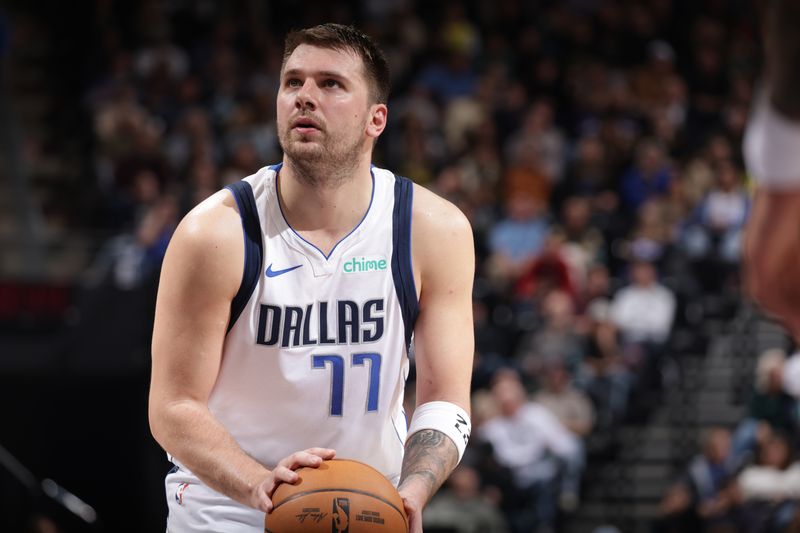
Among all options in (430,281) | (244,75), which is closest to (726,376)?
(244,75)

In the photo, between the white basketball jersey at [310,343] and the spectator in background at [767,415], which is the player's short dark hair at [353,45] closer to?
the white basketball jersey at [310,343]

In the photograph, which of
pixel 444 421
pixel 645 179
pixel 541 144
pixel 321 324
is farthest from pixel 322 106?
pixel 541 144

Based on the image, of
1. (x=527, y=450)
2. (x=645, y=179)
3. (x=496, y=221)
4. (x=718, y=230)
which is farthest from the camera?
(x=645, y=179)

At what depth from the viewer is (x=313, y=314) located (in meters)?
4.80

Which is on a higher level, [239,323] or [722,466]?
[239,323]

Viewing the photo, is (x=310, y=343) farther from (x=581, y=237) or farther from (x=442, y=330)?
(x=581, y=237)

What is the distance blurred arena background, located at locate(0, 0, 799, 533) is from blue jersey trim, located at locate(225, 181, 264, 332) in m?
5.24

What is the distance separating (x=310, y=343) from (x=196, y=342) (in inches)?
17.0

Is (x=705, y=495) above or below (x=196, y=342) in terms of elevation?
below

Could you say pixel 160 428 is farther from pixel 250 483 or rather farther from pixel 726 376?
pixel 726 376

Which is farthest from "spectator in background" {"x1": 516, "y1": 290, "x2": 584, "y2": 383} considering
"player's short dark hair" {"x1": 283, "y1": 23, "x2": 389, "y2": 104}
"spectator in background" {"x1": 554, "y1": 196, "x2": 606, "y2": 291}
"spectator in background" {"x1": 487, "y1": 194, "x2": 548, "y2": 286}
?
"player's short dark hair" {"x1": 283, "y1": 23, "x2": 389, "y2": 104}

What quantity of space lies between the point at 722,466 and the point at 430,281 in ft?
24.0

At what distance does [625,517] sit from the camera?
11992 mm

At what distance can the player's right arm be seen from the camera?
454cm
